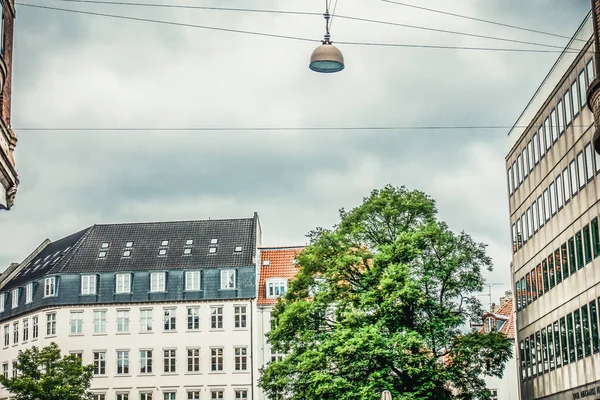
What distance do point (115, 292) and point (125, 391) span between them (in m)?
7.26

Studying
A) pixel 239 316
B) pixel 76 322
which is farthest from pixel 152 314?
pixel 239 316

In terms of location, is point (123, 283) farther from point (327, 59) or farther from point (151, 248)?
point (327, 59)

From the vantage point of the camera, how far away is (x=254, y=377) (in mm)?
74250

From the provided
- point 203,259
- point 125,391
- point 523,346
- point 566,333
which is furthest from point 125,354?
point 566,333

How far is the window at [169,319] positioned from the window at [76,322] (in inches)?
240

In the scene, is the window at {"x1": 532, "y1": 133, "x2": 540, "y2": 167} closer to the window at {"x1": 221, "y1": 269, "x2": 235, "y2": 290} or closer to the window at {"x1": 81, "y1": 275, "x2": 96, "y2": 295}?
the window at {"x1": 221, "y1": 269, "x2": 235, "y2": 290}

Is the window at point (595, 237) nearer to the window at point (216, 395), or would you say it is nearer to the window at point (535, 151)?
the window at point (535, 151)

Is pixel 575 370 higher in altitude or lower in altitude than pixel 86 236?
lower

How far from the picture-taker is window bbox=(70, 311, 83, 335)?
77000mm

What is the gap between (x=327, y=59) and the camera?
2797cm

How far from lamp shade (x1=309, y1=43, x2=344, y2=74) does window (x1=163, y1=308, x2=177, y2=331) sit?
50.4 metres

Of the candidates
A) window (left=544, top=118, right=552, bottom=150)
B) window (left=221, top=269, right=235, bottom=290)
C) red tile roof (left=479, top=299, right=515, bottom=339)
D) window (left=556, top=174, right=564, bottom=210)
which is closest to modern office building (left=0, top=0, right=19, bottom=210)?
window (left=556, top=174, right=564, bottom=210)

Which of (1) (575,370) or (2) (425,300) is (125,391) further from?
(1) (575,370)

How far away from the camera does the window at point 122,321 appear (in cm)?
7688
